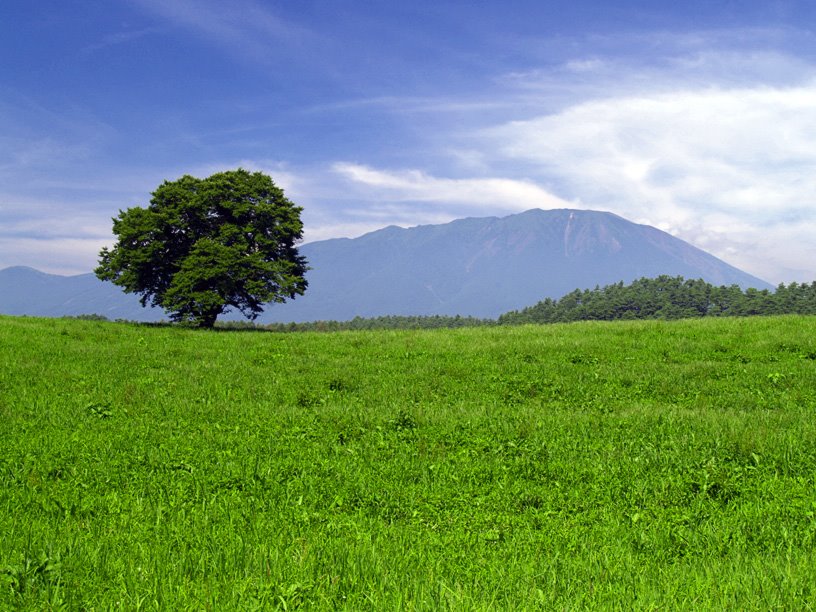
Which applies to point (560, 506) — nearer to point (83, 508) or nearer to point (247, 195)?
point (83, 508)

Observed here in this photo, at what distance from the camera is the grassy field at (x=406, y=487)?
190 inches

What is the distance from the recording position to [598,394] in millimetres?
14219

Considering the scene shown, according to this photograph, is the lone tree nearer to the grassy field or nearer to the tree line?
the grassy field

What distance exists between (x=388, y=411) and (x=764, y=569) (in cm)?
744

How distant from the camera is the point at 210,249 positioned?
124 ft

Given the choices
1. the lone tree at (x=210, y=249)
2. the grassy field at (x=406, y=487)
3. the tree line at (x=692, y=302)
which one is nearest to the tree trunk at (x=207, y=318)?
the lone tree at (x=210, y=249)

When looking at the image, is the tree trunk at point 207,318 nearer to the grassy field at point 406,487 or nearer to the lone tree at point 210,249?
the lone tree at point 210,249

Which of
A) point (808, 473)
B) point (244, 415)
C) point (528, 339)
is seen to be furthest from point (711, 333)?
point (244, 415)

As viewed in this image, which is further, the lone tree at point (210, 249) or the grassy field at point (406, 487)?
the lone tree at point (210, 249)

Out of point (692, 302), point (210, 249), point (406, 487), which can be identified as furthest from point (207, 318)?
point (692, 302)

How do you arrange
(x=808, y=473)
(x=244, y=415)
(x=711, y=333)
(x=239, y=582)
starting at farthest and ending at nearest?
(x=711, y=333) < (x=244, y=415) < (x=808, y=473) < (x=239, y=582)

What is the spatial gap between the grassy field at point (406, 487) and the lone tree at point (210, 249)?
71.3 feet

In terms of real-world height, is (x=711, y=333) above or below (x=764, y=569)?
above

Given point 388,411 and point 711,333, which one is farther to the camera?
point 711,333
